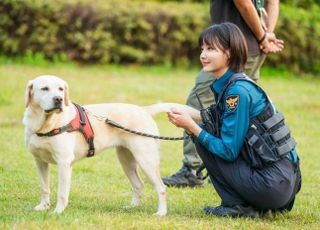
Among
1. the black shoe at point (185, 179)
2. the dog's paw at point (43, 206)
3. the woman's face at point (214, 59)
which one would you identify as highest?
the woman's face at point (214, 59)

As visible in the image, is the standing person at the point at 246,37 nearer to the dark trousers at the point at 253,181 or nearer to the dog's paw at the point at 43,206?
the dark trousers at the point at 253,181

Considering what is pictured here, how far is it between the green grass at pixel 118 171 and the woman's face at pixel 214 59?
1.10m

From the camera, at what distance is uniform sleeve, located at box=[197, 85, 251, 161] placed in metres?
5.36

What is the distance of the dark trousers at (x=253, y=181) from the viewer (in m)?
5.42

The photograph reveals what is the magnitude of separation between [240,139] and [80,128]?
1220mm

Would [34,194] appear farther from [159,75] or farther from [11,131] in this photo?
[159,75]

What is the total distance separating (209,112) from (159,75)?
10758 millimetres

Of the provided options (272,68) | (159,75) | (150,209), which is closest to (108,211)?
(150,209)

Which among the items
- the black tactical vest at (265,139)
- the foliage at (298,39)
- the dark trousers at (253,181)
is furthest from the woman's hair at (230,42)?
the foliage at (298,39)

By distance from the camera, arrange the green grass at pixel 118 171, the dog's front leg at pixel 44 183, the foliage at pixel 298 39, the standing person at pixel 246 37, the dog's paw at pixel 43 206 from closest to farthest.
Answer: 1. the green grass at pixel 118 171
2. the dog's paw at pixel 43 206
3. the dog's front leg at pixel 44 183
4. the standing person at pixel 246 37
5. the foliage at pixel 298 39

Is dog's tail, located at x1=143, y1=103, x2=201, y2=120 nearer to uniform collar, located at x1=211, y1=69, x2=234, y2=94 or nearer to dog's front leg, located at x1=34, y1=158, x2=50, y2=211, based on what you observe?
uniform collar, located at x1=211, y1=69, x2=234, y2=94

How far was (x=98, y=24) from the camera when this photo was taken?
16.8 m

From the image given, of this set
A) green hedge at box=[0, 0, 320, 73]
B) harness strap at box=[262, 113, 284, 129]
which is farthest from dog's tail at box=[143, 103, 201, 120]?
green hedge at box=[0, 0, 320, 73]

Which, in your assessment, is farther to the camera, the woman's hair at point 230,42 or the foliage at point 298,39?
the foliage at point 298,39
